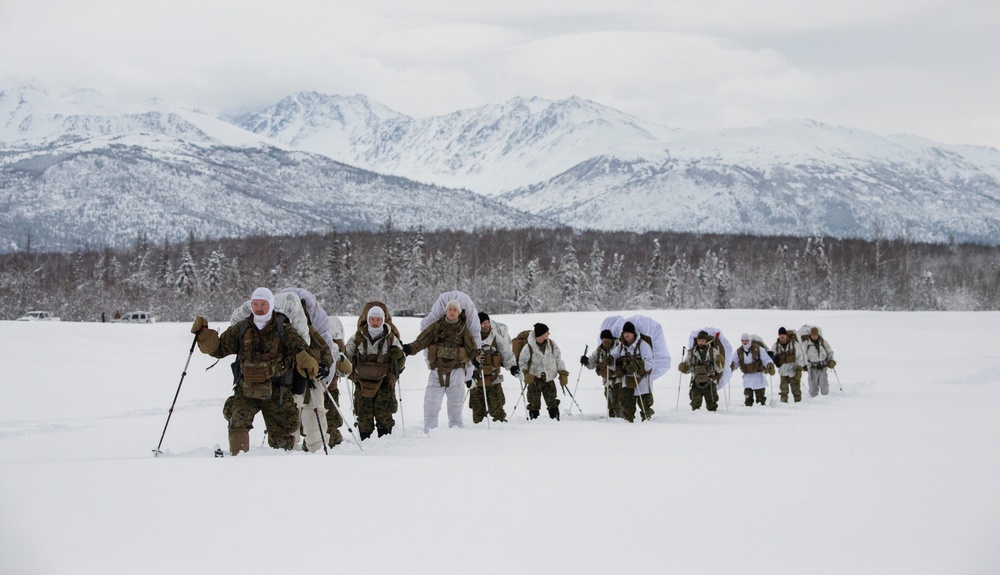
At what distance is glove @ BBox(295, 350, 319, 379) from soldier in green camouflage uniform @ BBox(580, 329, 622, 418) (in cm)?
672

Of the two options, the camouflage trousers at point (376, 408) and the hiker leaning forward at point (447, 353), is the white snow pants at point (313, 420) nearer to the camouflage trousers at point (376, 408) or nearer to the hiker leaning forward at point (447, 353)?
the camouflage trousers at point (376, 408)

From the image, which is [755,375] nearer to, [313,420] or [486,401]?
[486,401]

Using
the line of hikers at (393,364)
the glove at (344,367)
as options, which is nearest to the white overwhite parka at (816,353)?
the line of hikers at (393,364)

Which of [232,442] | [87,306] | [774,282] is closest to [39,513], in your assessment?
[232,442]

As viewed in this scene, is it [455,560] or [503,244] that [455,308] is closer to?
[455,560]

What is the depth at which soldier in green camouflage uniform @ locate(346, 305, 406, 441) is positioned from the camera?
12.0m

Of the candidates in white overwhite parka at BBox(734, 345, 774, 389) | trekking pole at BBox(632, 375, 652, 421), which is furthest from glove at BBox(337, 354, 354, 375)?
white overwhite parka at BBox(734, 345, 774, 389)

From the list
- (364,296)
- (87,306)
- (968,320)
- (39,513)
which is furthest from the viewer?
(87,306)

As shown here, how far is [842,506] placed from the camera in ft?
18.0

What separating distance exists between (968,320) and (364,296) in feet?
184

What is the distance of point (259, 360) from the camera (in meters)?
8.86

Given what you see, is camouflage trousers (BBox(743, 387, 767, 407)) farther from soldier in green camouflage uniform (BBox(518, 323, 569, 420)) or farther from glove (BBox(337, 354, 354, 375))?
glove (BBox(337, 354, 354, 375))

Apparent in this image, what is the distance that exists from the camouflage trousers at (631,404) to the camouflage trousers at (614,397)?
0.05 meters

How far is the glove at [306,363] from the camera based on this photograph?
898cm
